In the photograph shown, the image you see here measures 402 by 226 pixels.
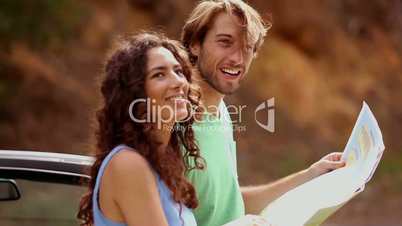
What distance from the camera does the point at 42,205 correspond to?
2801mm

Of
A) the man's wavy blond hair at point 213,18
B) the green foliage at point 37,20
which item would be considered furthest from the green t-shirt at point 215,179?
the green foliage at point 37,20

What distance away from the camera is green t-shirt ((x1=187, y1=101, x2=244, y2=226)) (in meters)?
2.29

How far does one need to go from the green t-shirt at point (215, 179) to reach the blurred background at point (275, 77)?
215 inches

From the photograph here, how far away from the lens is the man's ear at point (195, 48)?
2.44 meters

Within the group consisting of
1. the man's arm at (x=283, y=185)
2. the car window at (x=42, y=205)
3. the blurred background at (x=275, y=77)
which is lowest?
the blurred background at (x=275, y=77)

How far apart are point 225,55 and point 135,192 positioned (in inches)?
24.3

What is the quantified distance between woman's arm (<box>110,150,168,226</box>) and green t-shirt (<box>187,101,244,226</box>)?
1.05 feet

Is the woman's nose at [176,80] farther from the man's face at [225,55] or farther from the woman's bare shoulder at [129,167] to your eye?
the man's face at [225,55]

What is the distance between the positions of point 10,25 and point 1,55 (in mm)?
873

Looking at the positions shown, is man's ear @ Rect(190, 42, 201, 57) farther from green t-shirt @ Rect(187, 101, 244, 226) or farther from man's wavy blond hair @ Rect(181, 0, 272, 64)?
green t-shirt @ Rect(187, 101, 244, 226)

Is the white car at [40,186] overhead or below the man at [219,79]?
below

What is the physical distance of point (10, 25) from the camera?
798 centimetres

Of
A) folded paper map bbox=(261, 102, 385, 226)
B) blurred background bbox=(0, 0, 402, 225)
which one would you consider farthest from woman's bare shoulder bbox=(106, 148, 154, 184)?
blurred background bbox=(0, 0, 402, 225)

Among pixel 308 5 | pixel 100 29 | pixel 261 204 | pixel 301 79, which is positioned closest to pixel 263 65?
pixel 301 79
